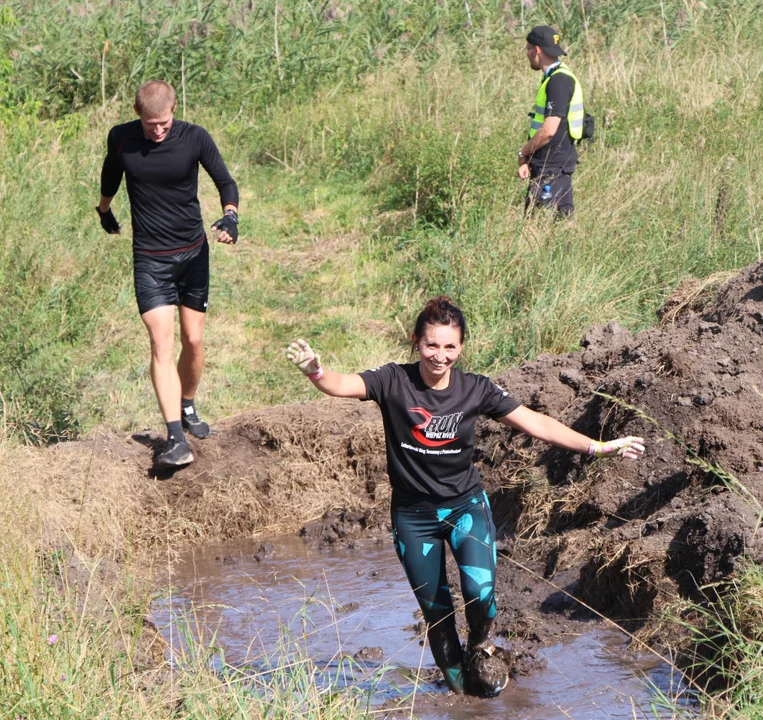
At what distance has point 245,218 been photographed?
11930 millimetres

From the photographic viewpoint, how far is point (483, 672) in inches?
193

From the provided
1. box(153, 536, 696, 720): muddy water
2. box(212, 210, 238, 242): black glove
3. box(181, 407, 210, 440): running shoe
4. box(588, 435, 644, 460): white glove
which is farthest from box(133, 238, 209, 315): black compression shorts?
box(588, 435, 644, 460): white glove

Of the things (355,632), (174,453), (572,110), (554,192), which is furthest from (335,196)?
(355,632)

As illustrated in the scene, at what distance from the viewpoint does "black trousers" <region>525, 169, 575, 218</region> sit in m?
9.20

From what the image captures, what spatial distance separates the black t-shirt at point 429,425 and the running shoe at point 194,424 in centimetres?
311

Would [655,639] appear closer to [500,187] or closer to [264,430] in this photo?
[264,430]

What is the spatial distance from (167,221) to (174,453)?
1.54m

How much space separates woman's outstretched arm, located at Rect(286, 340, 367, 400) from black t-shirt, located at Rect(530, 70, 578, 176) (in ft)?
16.4

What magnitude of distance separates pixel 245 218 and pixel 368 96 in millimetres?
2674

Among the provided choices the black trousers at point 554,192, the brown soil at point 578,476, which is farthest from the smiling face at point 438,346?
the black trousers at point 554,192

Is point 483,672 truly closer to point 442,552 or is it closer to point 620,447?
point 442,552

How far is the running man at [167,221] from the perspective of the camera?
21.9 feet

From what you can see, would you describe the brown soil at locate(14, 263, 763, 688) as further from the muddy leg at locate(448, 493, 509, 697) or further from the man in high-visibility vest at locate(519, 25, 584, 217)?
the man in high-visibility vest at locate(519, 25, 584, 217)

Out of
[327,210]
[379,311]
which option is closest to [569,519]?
[379,311]
